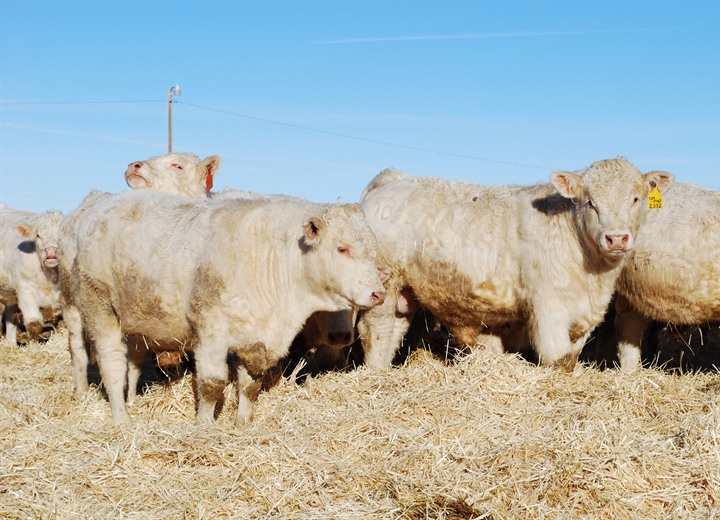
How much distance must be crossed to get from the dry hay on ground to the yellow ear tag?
1642mm

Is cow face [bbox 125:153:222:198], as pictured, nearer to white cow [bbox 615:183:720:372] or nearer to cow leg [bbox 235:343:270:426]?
cow leg [bbox 235:343:270:426]

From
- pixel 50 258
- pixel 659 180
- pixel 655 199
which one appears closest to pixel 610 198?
pixel 655 199

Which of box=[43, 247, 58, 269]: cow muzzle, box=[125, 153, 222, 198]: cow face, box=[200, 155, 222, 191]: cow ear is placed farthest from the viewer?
box=[43, 247, 58, 269]: cow muzzle

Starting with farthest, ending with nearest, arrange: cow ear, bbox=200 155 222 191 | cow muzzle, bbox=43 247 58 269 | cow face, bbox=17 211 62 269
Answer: cow face, bbox=17 211 62 269, cow muzzle, bbox=43 247 58 269, cow ear, bbox=200 155 222 191

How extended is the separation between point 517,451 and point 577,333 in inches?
104

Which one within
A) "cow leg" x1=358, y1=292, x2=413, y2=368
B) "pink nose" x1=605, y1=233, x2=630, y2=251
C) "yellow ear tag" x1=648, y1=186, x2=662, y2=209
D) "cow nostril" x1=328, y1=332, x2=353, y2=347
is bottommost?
"cow leg" x1=358, y1=292, x2=413, y2=368

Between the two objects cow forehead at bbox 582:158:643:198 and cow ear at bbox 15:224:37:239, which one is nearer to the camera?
cow forehead at bbox 582:158:643:198

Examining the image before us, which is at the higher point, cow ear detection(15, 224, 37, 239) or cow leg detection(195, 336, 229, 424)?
cow leg detection(195, 336, 229, 424)

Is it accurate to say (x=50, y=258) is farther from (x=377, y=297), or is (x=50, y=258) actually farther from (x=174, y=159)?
(x=377, y=297)

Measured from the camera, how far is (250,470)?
5629 mm

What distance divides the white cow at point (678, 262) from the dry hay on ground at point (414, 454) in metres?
0.90

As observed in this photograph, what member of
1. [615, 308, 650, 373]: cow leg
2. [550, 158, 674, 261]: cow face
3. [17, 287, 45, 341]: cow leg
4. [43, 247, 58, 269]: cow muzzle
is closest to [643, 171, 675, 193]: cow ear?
[550, 158, 674, 261]: cow face

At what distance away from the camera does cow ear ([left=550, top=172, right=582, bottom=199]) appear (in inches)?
310

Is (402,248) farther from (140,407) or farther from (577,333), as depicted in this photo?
(140,407)
